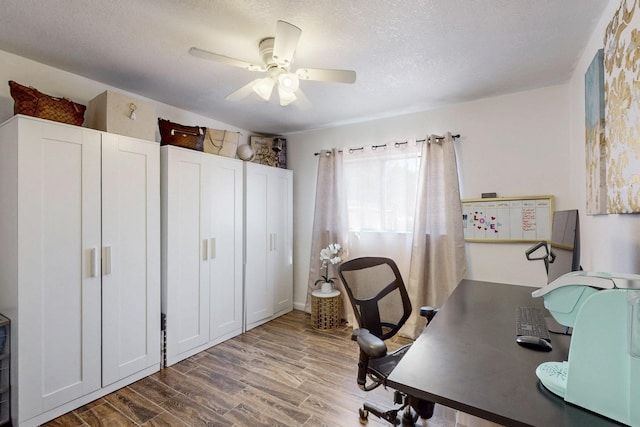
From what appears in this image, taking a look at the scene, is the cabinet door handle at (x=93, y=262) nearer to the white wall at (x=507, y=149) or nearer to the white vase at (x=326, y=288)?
the white vase at (x=326, y=288)

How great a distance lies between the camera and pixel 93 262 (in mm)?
2037

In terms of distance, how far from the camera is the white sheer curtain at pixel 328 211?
3.55m

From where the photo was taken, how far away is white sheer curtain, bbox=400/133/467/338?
9.40ft

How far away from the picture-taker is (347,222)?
352cm

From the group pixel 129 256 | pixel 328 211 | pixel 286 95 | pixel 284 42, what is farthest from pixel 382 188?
pixel 129 256

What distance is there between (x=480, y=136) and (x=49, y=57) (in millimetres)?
3639

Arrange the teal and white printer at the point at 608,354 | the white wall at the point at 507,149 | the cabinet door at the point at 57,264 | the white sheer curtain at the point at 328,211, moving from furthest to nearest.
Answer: the white sheer curtain at the point at 328,211
the white wall at the point at 507,149
the cabinet door at the point at 57,264
the teal and white printer at the point at 608,354

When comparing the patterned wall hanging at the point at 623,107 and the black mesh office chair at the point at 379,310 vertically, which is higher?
the patterned wall hanging at the point at 623,107

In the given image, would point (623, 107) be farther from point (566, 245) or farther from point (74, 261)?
point (74, 261)

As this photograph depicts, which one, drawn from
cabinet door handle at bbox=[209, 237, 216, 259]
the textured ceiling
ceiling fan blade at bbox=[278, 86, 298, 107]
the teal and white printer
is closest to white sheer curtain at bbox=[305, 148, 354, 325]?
the textured ceiling

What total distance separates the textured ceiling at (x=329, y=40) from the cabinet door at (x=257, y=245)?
1.02 meters

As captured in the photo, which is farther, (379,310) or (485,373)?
(379,310)

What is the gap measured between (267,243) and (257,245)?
16 cm

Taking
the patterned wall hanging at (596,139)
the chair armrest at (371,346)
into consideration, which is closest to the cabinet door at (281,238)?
the chair armrest at (371,346)
